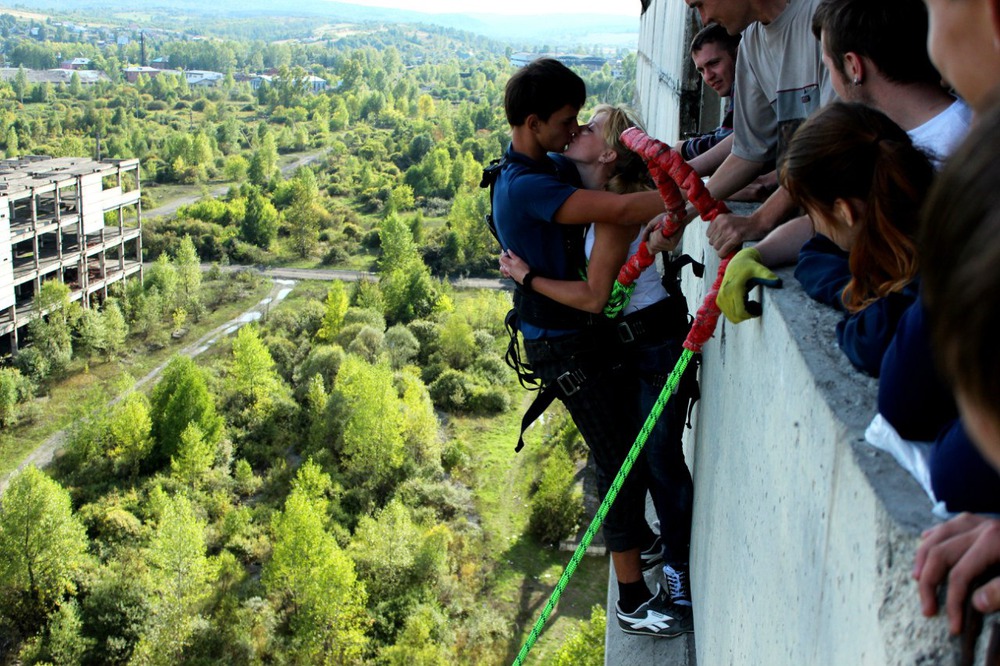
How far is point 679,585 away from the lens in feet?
9.41

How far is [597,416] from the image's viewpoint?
276cm

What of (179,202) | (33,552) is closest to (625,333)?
(33,552)

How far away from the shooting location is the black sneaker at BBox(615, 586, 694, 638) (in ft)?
9.43

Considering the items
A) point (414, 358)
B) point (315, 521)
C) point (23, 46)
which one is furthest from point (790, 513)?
point (23, 46)

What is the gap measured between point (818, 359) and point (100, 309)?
25.5 m

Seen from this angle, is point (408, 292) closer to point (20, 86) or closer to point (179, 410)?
point (179, 410)

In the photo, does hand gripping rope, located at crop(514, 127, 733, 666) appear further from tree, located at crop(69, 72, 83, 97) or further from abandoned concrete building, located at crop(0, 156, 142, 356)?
tree, located at crop(69, 72, 83, 97)

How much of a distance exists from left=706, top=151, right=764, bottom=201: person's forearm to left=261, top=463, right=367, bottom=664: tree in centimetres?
1161

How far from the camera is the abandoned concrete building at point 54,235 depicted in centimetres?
2136

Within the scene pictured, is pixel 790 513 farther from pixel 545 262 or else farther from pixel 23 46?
pixel 23 46

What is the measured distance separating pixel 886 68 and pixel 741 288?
45 centimetres

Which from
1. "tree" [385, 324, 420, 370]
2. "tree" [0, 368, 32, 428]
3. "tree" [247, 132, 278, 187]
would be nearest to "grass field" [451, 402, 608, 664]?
"tree" [385, 324, 420, 370]

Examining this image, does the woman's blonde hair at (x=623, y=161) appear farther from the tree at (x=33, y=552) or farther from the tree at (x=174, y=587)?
the tree at (x=33, y=552)

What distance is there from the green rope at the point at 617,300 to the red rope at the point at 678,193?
1.20ft
